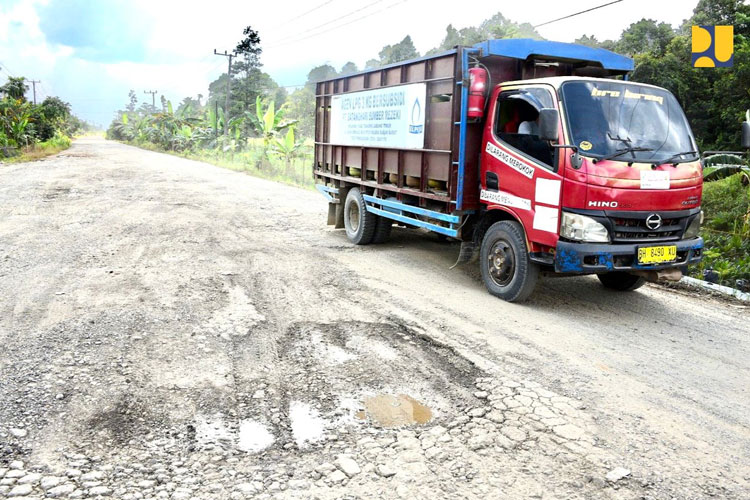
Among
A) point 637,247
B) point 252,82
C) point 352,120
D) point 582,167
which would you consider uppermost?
point 252,82

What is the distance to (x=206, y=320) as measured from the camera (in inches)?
Result: 214

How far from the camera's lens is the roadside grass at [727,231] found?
7926 millimetres

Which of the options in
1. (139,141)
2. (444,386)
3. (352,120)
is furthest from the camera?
(139,141)

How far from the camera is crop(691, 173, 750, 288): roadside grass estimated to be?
793 cm

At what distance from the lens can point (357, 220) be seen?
9.70 metres

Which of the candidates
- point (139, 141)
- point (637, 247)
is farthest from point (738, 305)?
point (139, 141)

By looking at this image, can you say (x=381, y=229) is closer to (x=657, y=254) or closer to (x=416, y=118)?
(x=416, y=118)

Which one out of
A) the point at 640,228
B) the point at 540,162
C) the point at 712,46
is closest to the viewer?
the point at 640,228

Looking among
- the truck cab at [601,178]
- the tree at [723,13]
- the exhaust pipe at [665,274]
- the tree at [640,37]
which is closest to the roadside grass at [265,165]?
the truck cab at [601,178]

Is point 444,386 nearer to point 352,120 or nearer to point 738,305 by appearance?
point 738,305

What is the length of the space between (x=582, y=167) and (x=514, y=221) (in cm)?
110

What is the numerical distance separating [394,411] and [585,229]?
279cm

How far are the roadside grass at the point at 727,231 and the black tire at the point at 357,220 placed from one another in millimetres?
4670

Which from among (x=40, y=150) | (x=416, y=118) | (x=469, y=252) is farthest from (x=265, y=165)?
(x=469, y=252)
